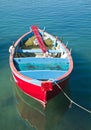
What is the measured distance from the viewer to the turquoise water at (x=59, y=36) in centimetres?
1369

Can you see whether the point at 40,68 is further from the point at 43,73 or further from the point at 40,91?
the point at 40,91

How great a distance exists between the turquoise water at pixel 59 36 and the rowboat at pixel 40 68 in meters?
1.44

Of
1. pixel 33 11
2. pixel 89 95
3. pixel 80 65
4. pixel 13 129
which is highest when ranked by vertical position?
pixel 33 11

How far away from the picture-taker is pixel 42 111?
1435cm

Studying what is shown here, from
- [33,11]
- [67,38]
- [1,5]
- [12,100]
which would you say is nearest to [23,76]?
[12,100]

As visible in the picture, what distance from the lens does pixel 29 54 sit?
18.2m

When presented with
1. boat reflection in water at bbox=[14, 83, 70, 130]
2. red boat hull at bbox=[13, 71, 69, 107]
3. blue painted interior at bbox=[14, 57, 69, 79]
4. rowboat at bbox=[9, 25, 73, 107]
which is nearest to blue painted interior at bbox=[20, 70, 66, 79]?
rowboat at bbox=[9, 25, 73, 107]

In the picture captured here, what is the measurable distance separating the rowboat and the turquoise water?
1.44 m

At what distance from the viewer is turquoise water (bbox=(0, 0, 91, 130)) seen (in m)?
13.7

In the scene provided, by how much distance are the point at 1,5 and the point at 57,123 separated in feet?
91.7

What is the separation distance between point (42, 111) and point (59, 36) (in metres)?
12.6

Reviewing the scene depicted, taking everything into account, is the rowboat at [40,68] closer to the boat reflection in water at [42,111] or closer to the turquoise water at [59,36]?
the boat reflection in water at [42,111]

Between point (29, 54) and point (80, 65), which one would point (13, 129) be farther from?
point (80, 65)

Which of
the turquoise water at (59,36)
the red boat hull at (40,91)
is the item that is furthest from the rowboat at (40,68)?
the turquoise water at (59,36)
